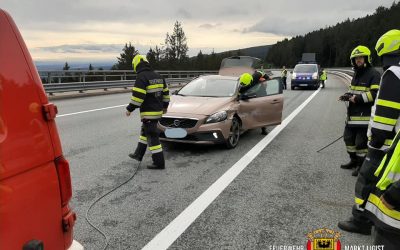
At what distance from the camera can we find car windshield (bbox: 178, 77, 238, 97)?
814 centimetres

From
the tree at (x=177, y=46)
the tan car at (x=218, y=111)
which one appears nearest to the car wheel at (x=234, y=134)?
the tan car at (x=218, y=111)

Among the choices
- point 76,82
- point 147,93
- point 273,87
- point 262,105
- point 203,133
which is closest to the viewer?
point 147,93

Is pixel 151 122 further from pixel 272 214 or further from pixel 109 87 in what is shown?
pixel 109 87

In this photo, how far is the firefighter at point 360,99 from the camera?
5285 millimetres

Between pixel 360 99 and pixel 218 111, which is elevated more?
pixel 360 99

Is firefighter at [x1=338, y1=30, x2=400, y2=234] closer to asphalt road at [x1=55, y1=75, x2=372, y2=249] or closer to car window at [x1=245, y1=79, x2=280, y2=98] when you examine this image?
asphalt road at [x1=55, y1=75, x2=372, y2=249]

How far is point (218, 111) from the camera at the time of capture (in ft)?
23.4

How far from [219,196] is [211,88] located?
13.2ft

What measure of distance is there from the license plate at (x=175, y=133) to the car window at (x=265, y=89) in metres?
1.98

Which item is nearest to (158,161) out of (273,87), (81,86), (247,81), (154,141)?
(154,141)

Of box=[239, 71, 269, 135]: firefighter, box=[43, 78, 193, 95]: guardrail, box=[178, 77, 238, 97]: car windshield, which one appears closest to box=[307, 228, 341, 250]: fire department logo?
box=[178, 77, 238, 97]: car windshield

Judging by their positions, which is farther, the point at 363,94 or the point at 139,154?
the point at 139,154

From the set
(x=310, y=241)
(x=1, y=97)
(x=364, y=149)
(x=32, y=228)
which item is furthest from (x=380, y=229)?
(x=364, y=149)

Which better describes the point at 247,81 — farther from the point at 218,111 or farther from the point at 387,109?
the point at 387,109
